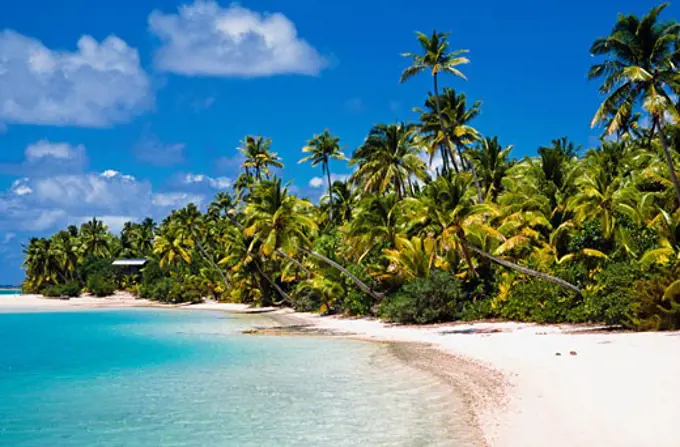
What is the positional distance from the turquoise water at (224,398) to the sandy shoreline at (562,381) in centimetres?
84

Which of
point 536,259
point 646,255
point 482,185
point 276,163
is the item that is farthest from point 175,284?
point 646,255

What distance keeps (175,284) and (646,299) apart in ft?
180

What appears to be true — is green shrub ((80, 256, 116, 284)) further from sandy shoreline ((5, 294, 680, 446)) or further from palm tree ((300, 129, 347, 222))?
sandy shoreline ((5, 294, 680, 446))

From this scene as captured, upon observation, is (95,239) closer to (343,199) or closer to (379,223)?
(343,199)

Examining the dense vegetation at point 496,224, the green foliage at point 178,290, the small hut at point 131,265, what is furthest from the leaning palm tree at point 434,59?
the small hut at point 131,265

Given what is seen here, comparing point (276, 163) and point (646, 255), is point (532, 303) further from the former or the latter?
point (276, 163)

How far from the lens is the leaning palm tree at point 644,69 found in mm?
19938

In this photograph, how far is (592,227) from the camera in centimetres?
2491

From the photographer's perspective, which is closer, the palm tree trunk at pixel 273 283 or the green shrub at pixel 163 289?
the palm tree trunk at pixel 273 283

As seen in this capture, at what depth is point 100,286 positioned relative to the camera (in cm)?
8100

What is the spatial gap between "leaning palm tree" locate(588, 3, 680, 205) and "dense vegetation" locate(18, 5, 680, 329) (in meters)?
0.04

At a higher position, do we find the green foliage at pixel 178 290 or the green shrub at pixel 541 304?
the green foliage at pixel 178 290

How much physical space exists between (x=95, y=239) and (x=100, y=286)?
1408 centimetres

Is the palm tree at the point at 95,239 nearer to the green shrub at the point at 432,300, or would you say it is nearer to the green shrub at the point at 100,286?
the green shrub at the point at 100,286
